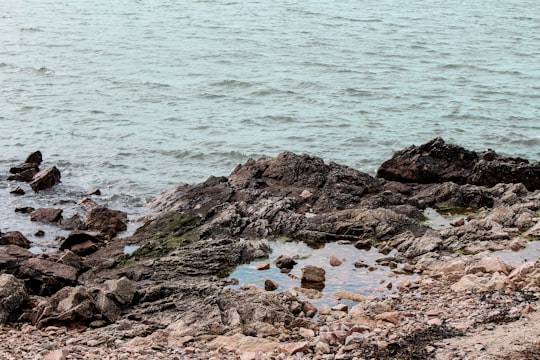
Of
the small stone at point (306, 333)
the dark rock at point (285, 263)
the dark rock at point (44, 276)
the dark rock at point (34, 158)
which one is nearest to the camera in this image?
the small stone at point (306, 333)

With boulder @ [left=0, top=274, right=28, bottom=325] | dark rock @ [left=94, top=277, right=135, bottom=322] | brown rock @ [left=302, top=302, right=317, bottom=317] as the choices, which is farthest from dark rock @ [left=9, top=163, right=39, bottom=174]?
brown rock @ [left=302, top=302, right=317, bottom=317]

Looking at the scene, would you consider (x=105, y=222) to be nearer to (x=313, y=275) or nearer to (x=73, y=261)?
(x=73, y=261)

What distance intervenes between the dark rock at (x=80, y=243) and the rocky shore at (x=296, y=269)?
3 centimetres

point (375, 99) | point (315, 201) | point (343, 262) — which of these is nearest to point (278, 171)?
point (315, 201)

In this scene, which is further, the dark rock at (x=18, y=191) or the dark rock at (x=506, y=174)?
the dark rock at (x=18, y=191)

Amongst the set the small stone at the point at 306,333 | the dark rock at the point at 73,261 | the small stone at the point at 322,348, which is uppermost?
the small stone at the point at 322,348

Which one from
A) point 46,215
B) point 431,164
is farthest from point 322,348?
point 46,215

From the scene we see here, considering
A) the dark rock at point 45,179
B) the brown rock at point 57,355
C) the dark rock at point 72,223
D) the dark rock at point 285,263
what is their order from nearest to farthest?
the brown rock at point 57,355 < the dark rock at point 285,263 < the dark rock at point 72,223 < the dark rock at point 45,179

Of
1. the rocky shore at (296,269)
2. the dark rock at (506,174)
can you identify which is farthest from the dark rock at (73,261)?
the dark rock at (506,174)

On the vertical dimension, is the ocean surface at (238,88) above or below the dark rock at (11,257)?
below

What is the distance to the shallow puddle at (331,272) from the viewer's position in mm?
14797

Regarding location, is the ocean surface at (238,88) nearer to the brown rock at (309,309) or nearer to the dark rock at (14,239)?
the dark rock at (14,239)

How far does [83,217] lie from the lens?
2136 cm

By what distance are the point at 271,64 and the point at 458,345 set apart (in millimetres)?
31035
